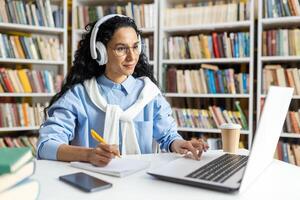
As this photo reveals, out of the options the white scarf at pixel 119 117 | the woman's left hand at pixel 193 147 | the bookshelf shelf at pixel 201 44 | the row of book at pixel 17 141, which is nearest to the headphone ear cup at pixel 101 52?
the white scarf at pixel 119 117

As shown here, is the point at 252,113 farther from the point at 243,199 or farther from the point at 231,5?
the point at 243,199

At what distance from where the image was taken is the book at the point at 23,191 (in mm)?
654

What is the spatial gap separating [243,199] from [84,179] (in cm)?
40

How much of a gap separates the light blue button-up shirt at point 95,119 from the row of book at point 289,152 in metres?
1.60

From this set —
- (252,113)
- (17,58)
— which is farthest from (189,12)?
(17,58)

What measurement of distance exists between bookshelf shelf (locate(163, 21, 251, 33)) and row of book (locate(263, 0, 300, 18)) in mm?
187

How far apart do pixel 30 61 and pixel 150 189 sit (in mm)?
2677

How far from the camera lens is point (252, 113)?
300cm

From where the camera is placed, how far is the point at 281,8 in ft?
9.59

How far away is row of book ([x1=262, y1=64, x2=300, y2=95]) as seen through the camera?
290 centimetres

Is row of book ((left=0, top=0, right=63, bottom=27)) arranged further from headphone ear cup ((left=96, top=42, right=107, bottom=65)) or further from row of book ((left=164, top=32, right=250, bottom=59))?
headphone ear cup ((left=96, top=42, right=107, bottom=65))

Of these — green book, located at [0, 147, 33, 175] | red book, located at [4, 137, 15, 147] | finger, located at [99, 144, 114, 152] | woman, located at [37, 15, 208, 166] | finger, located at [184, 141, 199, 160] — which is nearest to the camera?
green book, located at [0, 147, 33, 175]

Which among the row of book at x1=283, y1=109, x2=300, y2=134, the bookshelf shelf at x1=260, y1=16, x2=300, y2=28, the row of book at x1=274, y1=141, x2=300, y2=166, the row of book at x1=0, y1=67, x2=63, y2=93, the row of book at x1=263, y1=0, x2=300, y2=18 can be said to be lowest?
the row of book at x1=274, y1=141, x2=300, y2=166

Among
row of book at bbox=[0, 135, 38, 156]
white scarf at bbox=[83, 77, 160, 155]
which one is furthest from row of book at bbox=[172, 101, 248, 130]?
white scarf at bbox=[83, 77, 160, 155]
